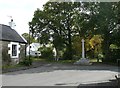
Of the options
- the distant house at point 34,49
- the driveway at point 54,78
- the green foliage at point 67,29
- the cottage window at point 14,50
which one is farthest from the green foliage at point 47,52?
the driveway at point 54,78

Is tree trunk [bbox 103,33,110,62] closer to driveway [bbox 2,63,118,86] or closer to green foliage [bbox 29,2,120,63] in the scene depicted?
green foliage [bbox 29,2,120,63]

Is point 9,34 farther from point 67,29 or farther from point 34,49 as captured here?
point 34,49

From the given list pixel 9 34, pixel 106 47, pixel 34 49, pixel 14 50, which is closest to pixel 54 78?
pixel 14 50

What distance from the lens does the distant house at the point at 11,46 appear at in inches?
1282

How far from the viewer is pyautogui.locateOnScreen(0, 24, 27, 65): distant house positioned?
32562 mm

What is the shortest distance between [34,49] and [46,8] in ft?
88.3

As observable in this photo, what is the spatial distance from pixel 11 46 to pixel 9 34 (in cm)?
221

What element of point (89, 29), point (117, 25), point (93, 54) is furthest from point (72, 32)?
point (117, 25)

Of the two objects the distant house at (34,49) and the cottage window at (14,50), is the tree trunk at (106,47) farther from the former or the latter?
the distant house at (34,49)

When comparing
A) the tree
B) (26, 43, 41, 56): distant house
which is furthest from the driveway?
(26, 43, 41, 56): distant house

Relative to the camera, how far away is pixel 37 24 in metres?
54.6

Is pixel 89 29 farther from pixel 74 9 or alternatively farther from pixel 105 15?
pixel 74 9

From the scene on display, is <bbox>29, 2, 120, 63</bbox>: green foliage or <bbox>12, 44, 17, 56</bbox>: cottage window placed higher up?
<bbox>29, 2, 120, 63</bbox>: green foliage

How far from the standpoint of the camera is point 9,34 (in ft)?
117
